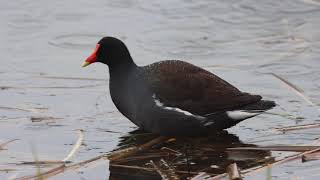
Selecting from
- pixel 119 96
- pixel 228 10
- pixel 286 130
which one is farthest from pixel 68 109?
pixel 228 10

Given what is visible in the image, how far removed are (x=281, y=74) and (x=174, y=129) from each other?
178 cm

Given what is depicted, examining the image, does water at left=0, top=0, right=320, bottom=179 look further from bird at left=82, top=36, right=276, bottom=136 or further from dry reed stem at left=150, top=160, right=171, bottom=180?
dry reed stem at left=150, top=160, right=171, bottom=180

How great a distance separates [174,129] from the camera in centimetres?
632

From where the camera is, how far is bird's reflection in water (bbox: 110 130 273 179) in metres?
5.59

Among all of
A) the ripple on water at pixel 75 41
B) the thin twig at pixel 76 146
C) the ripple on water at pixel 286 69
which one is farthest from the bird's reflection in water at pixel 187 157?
the ripple on water at pixel 75 41

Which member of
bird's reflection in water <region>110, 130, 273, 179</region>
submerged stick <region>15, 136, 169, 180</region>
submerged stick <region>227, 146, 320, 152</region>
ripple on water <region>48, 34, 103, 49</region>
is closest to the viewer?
submerged stick <region>15, 136, 169, 180</region>

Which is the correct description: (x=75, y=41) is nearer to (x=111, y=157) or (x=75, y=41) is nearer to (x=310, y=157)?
(x=111, y=157)

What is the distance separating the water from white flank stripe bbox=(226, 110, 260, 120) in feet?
0.56

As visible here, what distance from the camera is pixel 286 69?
786 centimetres

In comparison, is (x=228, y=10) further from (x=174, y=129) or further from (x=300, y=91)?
(x=174, y=129)

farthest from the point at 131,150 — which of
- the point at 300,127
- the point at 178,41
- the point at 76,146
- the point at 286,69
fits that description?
the point at 178,41

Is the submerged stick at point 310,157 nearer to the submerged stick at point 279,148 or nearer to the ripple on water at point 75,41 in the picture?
the submerged stick at point 279,148

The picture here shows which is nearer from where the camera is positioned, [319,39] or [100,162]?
[100,162]

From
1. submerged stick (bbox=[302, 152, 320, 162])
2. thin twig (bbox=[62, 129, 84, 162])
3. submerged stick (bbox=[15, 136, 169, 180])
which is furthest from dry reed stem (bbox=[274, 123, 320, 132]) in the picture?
thin twig (bbox=[62, 129, 84, 162])
